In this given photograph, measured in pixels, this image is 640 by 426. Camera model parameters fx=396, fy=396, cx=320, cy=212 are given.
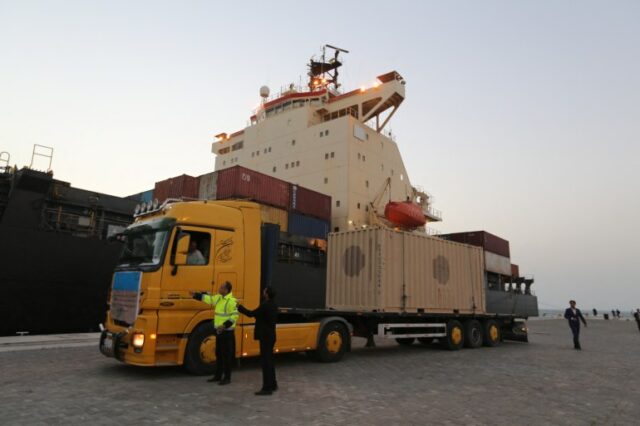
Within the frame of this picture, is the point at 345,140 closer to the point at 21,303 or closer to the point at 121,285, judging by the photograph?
the point at 21,303

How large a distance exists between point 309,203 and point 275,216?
10.9ft

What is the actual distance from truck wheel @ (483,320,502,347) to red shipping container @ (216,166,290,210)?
475 inches

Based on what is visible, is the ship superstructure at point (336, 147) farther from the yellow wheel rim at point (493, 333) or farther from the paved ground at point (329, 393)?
the paved ground at point (329, 393)

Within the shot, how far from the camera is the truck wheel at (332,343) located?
9.33 meters

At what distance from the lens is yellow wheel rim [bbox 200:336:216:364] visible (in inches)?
292

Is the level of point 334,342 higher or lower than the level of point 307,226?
lower

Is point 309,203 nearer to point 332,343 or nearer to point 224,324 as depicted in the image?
point 332,343

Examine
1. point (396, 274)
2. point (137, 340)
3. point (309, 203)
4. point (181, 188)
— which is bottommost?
point (137, 340)

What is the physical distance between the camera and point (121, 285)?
24.2 ft

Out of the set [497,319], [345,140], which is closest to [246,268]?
[497,319]

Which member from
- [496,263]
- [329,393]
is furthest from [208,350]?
[496,263]

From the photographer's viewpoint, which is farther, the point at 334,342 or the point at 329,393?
the point at 334,342

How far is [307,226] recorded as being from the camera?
909 inches

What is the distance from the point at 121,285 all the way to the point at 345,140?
2395 centimetres
